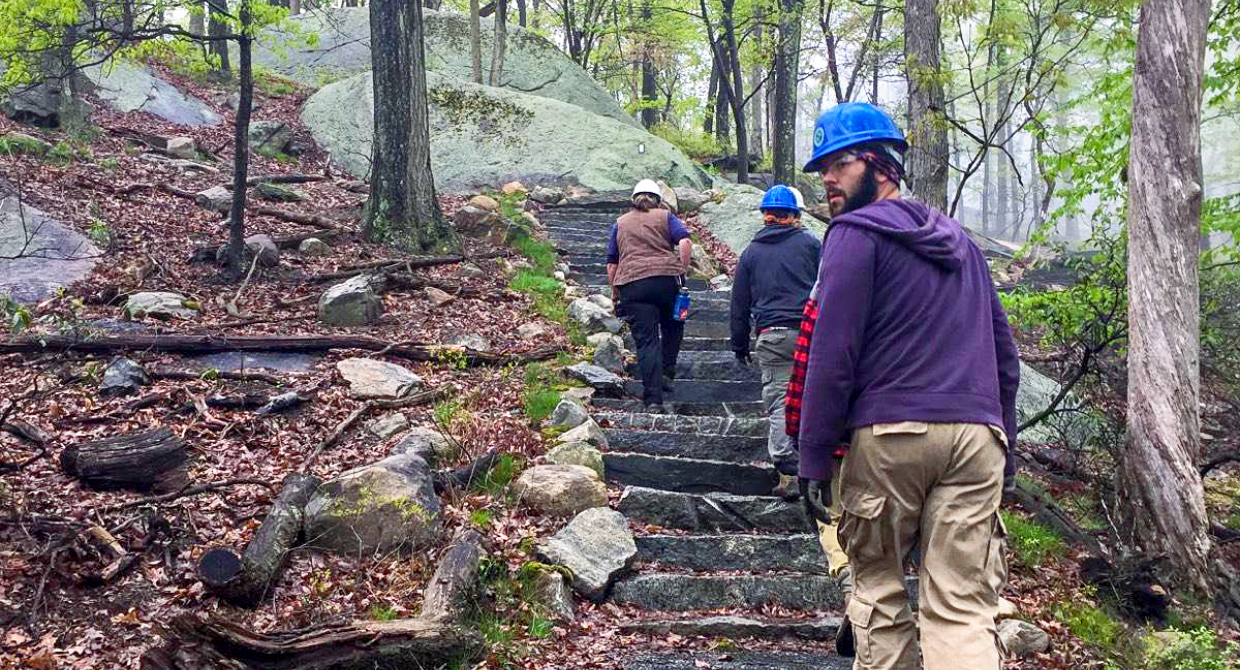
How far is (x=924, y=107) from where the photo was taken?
9594 mm

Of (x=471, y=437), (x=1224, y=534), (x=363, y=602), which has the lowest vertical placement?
(x=1224, y=534)

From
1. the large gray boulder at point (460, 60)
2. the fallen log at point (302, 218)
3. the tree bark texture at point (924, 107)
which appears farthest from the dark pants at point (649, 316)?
the large gray boulder at point (460, 60)

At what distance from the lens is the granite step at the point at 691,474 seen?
22.4 feet

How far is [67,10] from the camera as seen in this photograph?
8.88 meters

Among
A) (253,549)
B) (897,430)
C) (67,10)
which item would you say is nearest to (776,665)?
(897,430)

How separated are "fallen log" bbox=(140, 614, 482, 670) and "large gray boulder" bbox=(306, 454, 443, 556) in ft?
3.07

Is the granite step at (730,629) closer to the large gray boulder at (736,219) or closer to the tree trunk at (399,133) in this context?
the tree trunk at (399,133)

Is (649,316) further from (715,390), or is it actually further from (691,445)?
(691,445)

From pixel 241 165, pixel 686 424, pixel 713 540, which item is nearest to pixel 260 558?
pixel 713 540

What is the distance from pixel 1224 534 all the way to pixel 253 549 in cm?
719

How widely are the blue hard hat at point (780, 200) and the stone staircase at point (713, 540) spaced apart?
1.89 m

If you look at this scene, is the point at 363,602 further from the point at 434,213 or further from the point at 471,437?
the point at 434,213

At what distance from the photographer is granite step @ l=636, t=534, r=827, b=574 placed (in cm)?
574

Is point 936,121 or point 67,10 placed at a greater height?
point 67,10
